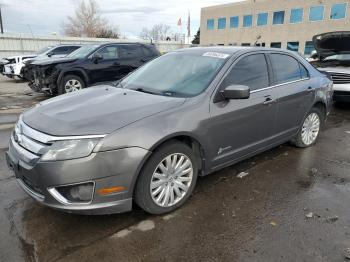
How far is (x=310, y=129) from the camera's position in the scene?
5.27 metres

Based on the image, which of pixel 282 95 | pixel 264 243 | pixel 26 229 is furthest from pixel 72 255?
pixel 282 95

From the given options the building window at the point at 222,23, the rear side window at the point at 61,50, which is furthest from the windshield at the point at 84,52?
the building window at the point at 222,23

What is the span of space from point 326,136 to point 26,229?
17.7 feet

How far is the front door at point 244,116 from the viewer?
3494 millimetres

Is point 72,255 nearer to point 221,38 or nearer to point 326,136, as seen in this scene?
point 326,136

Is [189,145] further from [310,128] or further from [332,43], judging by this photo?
[332,43]

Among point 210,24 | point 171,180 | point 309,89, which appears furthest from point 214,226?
point 210,24

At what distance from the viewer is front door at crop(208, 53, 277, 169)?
3.49m

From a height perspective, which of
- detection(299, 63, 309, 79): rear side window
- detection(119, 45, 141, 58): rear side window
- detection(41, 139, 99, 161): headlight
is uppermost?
detection(119, 45, 141, 58): rear side window

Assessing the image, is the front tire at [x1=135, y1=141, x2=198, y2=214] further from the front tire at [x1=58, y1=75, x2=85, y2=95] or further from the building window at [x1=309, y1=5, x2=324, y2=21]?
the building window at [x1=309, y1=5, x2=324, y2=21]

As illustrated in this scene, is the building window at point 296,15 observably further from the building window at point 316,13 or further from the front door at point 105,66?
the front door at point 105,66

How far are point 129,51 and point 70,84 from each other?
2.23m

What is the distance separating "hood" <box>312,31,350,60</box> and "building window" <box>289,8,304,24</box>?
114 feet

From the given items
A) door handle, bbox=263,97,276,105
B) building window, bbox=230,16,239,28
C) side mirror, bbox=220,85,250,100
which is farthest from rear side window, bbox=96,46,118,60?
building window, bbox=230,16,239,28
